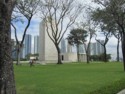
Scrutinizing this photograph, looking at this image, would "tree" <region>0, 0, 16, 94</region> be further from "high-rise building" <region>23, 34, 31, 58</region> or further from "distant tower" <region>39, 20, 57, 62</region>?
"high-rise building" <region>23, 34, 31, 58</region>

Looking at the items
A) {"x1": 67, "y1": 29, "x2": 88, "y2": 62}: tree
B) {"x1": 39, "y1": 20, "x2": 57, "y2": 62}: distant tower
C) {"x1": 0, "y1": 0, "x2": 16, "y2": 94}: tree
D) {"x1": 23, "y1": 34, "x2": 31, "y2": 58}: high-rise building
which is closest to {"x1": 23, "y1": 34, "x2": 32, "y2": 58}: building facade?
{"x1": 23, "y1": 34, "x2": 31, "y2": 58}: high-rise building

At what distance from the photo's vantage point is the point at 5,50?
29.3 feet

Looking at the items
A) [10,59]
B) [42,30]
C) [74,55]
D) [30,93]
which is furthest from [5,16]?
[74,55]

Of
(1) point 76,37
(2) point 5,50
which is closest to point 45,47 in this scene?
(1) point 76,37

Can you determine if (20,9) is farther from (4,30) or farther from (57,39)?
(4,30)

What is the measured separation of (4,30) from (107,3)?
22.1 meters

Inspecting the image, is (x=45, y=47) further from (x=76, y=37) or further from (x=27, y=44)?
(x=27, y=44)

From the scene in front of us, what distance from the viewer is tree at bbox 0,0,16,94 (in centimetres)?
889

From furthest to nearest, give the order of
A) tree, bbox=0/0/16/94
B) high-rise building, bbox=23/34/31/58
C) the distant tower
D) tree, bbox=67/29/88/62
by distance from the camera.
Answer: high-rise building, bbox=23/34/31/58
tree, bbox=67/29/88/62
the distant tower
tree, bbox=0/0/16/94

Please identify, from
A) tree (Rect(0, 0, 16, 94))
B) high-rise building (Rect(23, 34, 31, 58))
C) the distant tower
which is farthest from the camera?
high-rise building (Rect(23, 34, 31, 58))

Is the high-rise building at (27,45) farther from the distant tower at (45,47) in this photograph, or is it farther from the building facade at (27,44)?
the distant tower at (45,47)

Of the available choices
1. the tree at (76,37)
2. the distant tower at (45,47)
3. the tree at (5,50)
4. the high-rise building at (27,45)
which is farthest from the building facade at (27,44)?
the tree at (5,50)

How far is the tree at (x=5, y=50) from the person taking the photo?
8.89 metres

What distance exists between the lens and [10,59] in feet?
29.7
